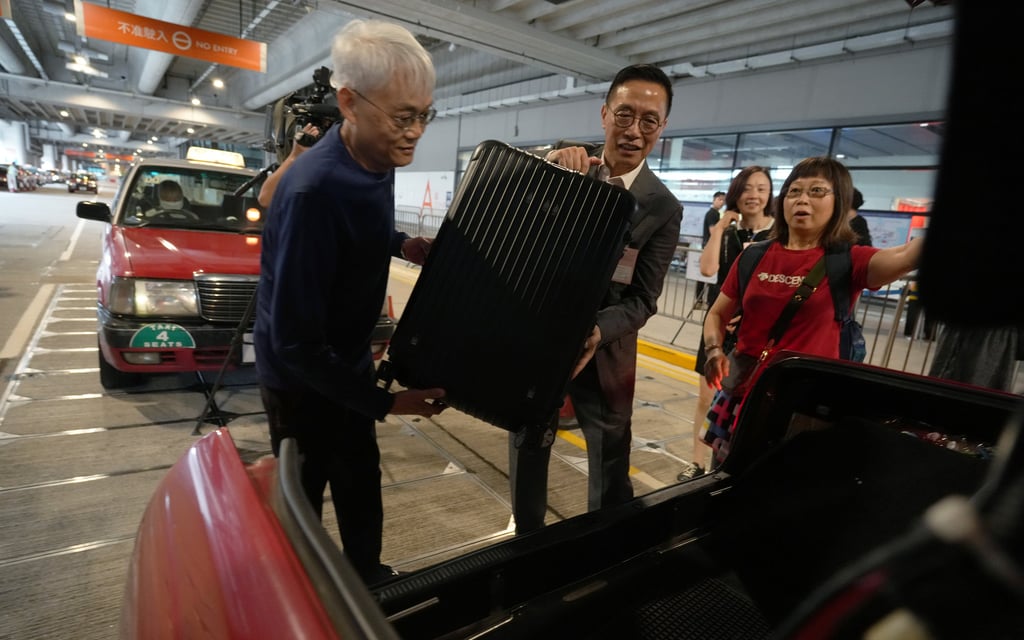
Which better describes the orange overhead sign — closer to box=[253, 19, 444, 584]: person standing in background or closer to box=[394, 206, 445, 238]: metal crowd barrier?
box=[394, 206, 445, 238]: metal crowd barrier

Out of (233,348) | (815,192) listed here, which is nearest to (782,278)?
(815,192)

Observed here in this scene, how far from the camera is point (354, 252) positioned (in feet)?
4.61

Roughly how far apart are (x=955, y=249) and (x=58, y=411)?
15.0 ft

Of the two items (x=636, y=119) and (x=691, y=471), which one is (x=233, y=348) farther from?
(x=691, y=471)

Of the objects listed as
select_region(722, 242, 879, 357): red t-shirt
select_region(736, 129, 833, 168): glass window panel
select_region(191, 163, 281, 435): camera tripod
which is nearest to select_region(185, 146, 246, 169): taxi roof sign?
select_region(191, 163, 281, 435): camera tripod

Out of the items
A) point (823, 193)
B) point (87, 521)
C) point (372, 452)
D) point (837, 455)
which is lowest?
point (87, 521)

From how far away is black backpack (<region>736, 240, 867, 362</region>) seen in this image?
2229 millimetres

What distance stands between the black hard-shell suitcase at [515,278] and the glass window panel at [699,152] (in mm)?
11367

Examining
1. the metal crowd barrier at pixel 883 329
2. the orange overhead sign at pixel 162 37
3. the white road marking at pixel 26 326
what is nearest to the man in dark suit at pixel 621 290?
the metal crowd barrier at pixel 883 329

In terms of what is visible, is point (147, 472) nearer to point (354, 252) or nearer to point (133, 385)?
point (133, 385)

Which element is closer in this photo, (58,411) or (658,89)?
(658,89)

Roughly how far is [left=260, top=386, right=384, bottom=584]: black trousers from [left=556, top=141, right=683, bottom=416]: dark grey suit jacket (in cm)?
82

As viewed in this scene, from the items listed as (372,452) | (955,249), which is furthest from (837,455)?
(955,249)

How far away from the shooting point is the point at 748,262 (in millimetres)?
2572
